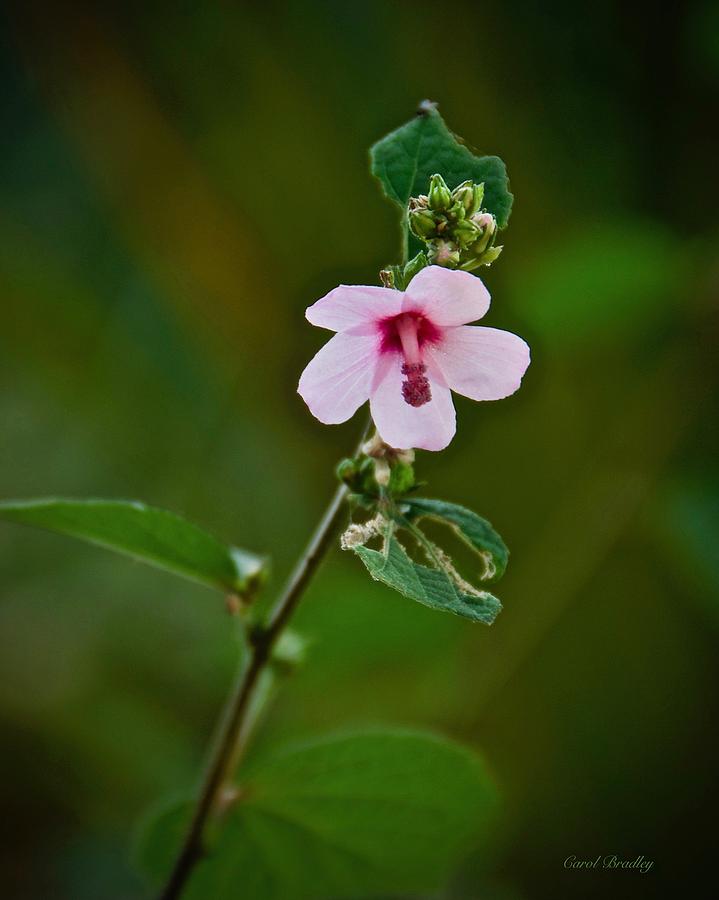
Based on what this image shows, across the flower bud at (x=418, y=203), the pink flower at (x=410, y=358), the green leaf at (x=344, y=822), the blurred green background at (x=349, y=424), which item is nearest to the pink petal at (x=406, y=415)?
the pink flower at (x=410, y=358)

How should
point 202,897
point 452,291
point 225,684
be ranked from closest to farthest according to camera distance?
1. point 452,291
2. point 202,897
3. point 225,684

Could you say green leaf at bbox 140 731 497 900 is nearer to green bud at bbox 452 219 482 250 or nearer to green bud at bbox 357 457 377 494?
green bud at bbox 357 457 377 494

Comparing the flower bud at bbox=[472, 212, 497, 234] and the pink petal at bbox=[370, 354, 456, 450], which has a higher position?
the flower bud at bbox=[472, 212, 497, 234]

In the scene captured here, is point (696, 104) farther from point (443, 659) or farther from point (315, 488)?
point (443, 659)

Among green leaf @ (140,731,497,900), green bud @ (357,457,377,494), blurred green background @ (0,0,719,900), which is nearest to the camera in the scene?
green bud @ (357,457,377,494)

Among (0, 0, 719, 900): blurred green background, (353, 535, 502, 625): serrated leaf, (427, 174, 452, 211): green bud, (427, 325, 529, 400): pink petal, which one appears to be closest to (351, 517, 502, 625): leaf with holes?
(353, 535, 502, 625): serrated leaf

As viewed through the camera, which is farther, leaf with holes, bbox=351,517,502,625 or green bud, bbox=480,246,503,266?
green bud, bbox=480,246,503,266

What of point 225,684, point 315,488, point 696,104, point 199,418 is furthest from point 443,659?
point 696,104
